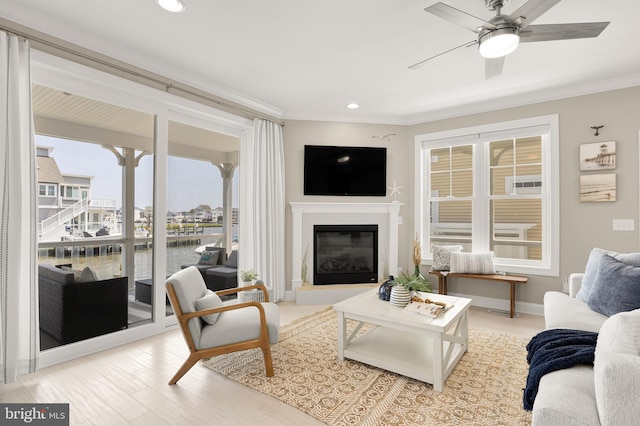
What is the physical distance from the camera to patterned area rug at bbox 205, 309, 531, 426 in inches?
77.8

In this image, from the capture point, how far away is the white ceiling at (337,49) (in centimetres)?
237

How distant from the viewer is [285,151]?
475 centimetres

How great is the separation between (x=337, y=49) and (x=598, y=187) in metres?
3.30

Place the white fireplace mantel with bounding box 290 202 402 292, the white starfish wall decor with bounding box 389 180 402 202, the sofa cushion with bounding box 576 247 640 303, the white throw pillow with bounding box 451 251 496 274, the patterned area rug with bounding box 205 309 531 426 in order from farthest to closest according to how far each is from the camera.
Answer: the white starfish wall decor with bounding box 389 180 402 202 < the white fireplace mantel with bounding box 290 202 402 292 < the white throw pillow with bounding box 451 251 496 274 < the sofa cushion with bounding box 576 247 640 303 < the patterned area rug with bounding box 205 309 531 426

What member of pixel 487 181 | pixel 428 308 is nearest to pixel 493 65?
pixel 428 308

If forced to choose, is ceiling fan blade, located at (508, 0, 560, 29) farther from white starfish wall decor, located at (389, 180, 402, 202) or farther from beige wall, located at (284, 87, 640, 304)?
white starfish wall decor, located at (389, 180, 402, 202)

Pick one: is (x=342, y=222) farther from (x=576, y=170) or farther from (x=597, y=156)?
(x=597, y=156)

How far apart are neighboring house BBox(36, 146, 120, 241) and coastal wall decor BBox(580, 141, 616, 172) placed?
5.09 metres

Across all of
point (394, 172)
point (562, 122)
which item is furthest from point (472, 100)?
point (394, 172)

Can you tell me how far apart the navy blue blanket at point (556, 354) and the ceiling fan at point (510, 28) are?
1777 mm

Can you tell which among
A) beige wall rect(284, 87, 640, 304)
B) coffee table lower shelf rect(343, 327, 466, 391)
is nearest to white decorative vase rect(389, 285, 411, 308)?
coffee table lower shelf rect(343, 327, 466, 391)

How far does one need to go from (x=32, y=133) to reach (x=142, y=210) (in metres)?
1.09

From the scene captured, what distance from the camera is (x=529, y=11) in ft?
6.07

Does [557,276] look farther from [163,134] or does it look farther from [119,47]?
[119,47]
